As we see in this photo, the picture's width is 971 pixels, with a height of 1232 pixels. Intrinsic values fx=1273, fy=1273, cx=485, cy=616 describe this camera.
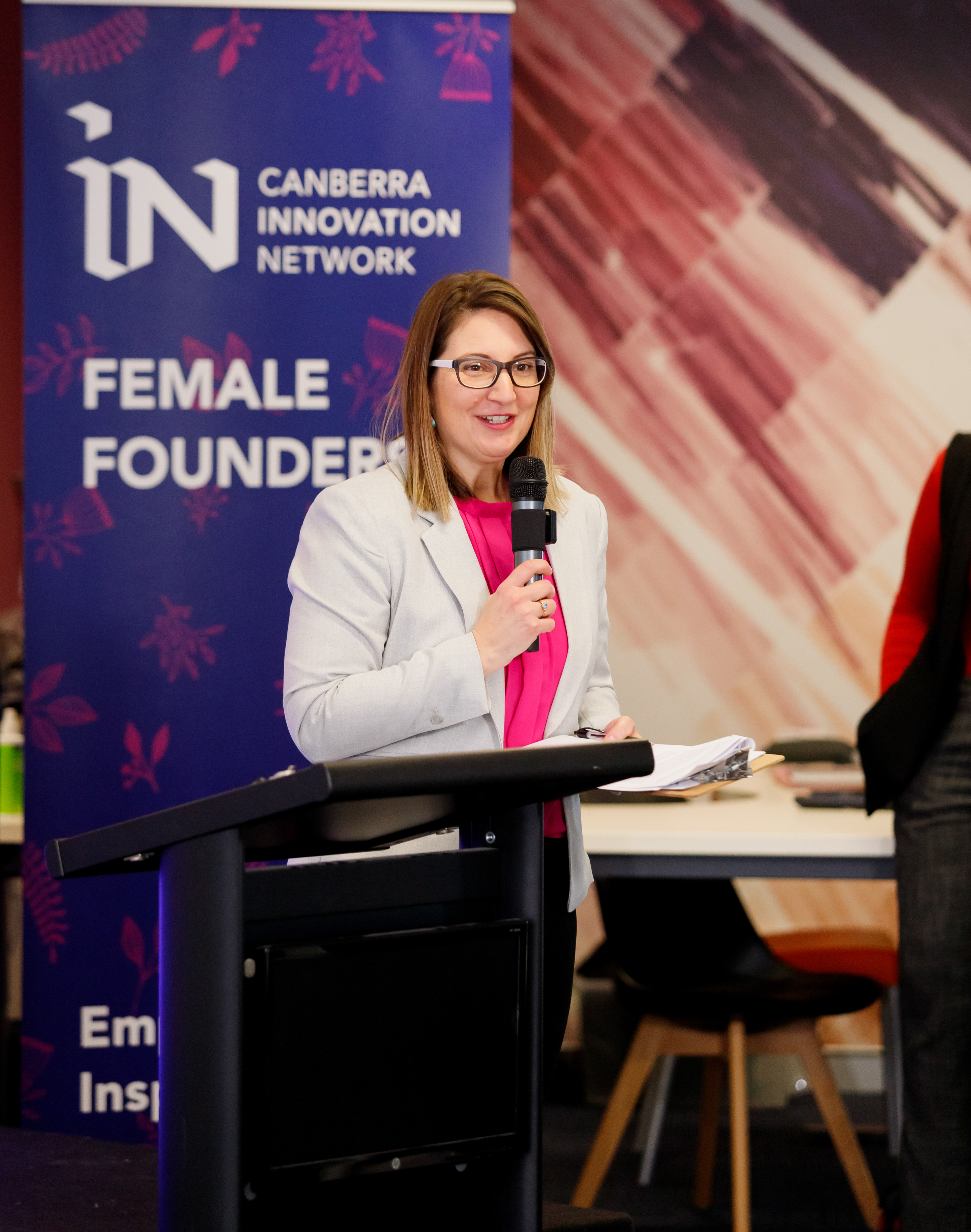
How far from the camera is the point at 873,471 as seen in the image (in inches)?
170

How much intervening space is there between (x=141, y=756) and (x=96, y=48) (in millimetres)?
1380

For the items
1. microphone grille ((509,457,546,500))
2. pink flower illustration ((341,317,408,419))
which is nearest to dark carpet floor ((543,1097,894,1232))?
pink flower illustration ((341,317,408,419))

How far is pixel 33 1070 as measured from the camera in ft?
8.04

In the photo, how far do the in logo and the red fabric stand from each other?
1386 mm

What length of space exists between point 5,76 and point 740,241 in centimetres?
257

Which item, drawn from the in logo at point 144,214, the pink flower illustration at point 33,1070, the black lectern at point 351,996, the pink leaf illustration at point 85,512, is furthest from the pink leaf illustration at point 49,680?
the black lectern at point 351,996

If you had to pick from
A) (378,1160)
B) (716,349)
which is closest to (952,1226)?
(378,1160)

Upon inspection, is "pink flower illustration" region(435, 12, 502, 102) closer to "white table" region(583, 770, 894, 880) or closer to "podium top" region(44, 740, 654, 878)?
"white table" region(583, 770, 894, 880)

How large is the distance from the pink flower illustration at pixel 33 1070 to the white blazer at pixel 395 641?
1.26m

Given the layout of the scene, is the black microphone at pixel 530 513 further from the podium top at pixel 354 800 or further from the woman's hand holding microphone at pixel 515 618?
the podium top at pixel 354 800

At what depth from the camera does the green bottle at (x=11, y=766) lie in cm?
273

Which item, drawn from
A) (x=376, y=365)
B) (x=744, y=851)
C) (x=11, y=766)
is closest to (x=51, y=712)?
(x=11, y=766)

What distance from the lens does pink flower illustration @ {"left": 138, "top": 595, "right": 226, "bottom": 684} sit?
8.16 ft

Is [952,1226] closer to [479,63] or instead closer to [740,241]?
[479,63]
